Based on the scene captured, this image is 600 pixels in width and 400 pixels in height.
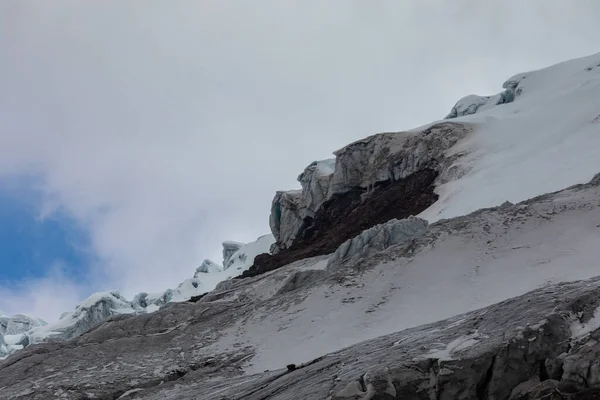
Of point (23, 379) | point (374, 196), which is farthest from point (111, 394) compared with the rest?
point (374, 196)

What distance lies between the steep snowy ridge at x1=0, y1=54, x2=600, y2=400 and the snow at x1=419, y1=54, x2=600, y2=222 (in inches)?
7.5

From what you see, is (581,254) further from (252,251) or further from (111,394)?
(252,251)

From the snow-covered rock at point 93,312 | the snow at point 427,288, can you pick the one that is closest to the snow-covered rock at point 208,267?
the snow-covered rock at point 93,312

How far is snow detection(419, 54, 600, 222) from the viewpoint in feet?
105

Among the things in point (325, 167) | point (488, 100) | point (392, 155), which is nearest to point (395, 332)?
point (392, 155)

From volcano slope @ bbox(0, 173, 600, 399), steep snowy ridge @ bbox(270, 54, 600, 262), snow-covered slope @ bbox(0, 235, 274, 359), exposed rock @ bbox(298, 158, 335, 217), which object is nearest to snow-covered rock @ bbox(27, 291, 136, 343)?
snow-covered slope @ bbox(0, 235, 274, 359)

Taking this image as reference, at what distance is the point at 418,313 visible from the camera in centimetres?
1706

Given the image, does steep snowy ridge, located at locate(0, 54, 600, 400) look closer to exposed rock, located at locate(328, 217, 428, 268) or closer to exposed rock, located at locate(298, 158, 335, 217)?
exposed rock, located at locate(328, 217, 428, 268)

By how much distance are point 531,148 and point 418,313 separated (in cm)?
2793

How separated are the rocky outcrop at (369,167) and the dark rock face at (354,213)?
0.77m

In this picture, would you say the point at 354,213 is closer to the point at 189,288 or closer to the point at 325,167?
the point at 325,167

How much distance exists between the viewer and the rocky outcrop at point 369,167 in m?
50.6

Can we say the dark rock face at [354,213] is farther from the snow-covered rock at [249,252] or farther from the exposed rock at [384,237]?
the snow-covered rock at [249,252]

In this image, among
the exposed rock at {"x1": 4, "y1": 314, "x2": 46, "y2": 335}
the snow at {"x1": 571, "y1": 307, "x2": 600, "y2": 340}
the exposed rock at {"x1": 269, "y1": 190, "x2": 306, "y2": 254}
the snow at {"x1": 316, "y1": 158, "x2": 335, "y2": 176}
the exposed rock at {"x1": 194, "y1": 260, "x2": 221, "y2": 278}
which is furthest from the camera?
the exposed rock at {"x1": 4, "y1": 314, "x2": 46, "y2": 335}
